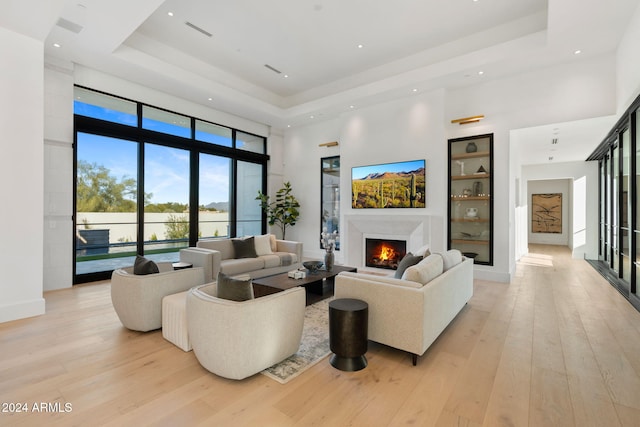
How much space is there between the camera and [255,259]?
17.8 feet

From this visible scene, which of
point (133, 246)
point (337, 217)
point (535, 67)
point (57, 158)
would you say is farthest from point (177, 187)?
point (535, 67)

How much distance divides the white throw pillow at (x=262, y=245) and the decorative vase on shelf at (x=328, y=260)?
165 centimetres

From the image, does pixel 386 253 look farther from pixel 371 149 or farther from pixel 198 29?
pixel 198 29

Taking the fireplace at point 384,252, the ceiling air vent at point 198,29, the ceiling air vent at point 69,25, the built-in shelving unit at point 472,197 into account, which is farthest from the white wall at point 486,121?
the ceiling air vent at point 69,25

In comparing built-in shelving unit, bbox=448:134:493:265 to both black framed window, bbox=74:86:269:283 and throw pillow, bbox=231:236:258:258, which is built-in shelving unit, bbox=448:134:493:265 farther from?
→ black framed window, bbox=74:86:269:283

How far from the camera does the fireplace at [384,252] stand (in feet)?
21.5

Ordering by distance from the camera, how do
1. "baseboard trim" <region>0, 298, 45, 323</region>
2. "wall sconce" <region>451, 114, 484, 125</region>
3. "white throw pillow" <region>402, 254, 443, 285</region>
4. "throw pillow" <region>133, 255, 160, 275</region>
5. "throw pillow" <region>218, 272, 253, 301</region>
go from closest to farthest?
"throw pillow" <region>218, 272, 253, 301</region> < "white throw pillow" <region>402, 254, 443, 285</region> < "throw pillow" <region>133, 255, 160, 275</region> < "baseboard trim" <region>0, 298, 45, 323</region> < "wall sconce" <region>451, 114, 484, 125</region>

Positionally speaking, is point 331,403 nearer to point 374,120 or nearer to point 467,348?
point 467,348

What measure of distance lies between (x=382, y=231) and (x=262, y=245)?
2.65 metres

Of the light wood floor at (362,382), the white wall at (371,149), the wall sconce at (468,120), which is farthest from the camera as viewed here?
the white wall at (371,149)

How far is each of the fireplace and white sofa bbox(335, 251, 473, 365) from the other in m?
3.37

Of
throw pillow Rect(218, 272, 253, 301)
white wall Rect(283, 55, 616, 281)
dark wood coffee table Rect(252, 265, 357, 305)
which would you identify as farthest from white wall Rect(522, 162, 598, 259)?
throw pillow Rect(218, 272, 253, 301)

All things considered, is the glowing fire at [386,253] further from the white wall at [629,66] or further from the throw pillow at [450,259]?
the white wall at [629,66]

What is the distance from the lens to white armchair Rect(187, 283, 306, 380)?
2.19 meters
